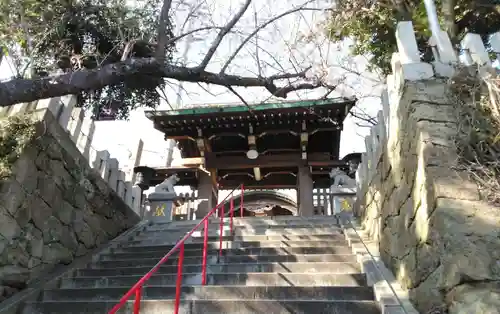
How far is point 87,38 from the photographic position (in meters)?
7.80

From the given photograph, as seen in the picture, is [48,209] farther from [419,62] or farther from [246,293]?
[419,62]

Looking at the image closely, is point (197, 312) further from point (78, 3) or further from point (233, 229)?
point (78, 3)

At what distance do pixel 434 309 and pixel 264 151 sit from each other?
8594 mm

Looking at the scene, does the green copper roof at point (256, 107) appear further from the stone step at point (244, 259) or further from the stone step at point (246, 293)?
the stone step at point (246, 293)

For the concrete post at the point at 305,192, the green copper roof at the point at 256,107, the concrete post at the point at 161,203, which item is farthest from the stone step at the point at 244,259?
the concrete post at the point at 305,192

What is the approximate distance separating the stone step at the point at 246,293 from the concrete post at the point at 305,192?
6.24 meters

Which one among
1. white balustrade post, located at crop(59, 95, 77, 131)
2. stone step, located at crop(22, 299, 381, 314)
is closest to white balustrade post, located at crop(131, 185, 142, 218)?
white balustrade post, located at crop(59, 95, 77, 131)

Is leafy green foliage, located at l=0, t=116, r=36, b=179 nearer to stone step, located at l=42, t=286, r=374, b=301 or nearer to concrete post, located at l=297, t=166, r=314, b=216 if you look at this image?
stone step, located at l=42, t=286, r=374, b=301

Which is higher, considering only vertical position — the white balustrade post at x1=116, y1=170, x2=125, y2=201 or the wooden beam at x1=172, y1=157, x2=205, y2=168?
the wooden beam at x1=172, y1=157, x2=205, y2=168

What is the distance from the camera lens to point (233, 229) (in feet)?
22.5

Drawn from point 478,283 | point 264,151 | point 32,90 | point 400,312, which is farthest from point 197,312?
point 264,151

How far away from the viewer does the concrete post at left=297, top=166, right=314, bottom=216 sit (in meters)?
10.2

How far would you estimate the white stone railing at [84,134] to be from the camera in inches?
224

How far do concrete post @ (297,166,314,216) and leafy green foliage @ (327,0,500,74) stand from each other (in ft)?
11.2
